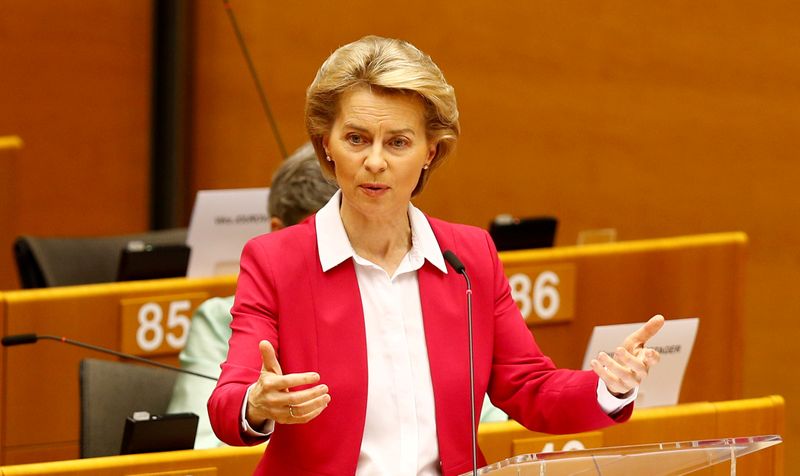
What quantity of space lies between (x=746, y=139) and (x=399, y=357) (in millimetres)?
3131

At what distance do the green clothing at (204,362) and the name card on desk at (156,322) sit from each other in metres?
0.66

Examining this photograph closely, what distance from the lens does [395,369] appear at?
91.7 inches

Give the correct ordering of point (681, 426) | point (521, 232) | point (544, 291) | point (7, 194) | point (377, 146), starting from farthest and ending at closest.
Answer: point (7, 194) → point (521, 232) → point (544, 291) → point (681, 426) → point (377, 146)

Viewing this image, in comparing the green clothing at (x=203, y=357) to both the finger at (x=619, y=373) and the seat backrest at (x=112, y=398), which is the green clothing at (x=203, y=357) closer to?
the seat backrest at (x=112, y=398)

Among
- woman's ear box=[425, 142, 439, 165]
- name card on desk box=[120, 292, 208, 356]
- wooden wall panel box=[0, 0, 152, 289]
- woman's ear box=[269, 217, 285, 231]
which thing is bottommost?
name card on desk box=[120, 292, 208, 356]

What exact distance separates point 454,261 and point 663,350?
4.26 feet

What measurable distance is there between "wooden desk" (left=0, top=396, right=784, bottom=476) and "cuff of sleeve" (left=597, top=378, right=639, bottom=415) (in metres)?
0.74

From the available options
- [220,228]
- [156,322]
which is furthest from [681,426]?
[220,228]

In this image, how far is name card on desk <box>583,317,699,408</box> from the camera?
3328mm

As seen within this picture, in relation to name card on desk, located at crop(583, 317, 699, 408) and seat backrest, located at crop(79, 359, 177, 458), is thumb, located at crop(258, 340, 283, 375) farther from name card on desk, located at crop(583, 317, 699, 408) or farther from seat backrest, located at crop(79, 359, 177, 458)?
seat backrest, located at crop(79, 359, 177, 458)

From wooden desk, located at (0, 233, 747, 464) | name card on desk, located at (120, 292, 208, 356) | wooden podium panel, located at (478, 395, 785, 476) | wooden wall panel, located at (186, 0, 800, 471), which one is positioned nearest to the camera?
wooden podium panel, located at (478, 395, 785, 476)

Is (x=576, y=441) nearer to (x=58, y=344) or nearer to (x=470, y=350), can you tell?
(x=470, y=350)

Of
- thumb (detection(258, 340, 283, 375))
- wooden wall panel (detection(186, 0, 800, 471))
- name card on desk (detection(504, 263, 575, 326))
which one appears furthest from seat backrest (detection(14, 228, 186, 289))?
thumb (detection(258, 340, 283, 375))

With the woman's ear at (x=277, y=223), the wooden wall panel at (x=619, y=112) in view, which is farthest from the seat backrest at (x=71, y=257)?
the wooden wall panel at (x=619, y=112)
